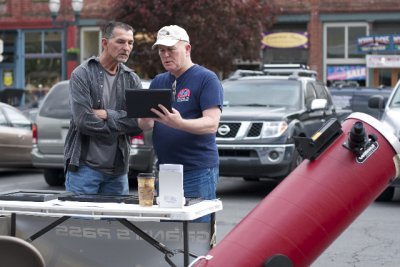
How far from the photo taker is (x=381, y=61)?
28516mm

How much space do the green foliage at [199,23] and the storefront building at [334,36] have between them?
5368mm

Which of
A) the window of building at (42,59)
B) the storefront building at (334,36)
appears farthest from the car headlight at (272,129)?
the window of building at (42,59)

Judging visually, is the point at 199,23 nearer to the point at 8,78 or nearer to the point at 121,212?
the point at 8,78

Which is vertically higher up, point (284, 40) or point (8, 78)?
point (284, 40)

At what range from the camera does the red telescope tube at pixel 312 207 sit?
14.1 ft

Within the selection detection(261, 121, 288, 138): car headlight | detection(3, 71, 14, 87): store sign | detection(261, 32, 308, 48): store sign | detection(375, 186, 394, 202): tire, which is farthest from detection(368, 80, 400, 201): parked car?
detection(3, 71, 14, 87): store sign

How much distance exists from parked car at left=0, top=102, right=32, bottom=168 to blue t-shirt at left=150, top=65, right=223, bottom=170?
9723 mm

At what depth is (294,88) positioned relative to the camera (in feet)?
43.3

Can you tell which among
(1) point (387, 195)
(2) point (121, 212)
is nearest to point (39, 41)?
(1) point (387, 195)

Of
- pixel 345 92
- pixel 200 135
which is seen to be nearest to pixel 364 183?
pixel 200 135

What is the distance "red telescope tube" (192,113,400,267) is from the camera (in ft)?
14.1

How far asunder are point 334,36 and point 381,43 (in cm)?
185

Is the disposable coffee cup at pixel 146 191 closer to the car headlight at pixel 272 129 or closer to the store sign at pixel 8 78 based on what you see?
the car headlight at pixel 272 129

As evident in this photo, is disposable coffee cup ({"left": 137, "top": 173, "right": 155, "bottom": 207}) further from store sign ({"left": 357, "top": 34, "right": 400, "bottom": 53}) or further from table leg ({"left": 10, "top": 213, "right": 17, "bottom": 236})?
store sign ({"left": 357, "top": 34, "right": 400, "bottom": 53})
